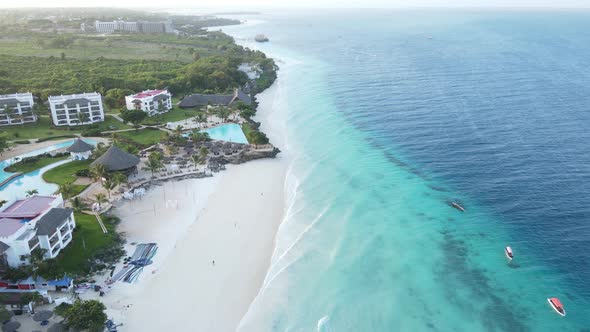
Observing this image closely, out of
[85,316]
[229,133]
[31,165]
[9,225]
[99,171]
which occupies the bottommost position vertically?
[31,165]

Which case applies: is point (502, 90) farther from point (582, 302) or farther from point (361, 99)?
point (582, 302)

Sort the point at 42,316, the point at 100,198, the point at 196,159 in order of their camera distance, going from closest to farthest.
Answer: the point at 42,316 → the point at 100,198 → the point at 196,159

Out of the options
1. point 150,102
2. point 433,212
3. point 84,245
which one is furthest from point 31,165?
point 433,212

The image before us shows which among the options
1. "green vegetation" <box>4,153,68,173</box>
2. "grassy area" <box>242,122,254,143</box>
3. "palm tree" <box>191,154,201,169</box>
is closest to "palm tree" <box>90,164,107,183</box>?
"palm tree" <box>191,154,201,169</box>

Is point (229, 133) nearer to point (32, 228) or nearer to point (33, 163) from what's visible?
point (33, 163)

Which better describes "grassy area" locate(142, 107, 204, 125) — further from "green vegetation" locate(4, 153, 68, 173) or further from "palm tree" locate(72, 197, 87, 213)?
"palm tree" locate(72, 197, 87, 213)

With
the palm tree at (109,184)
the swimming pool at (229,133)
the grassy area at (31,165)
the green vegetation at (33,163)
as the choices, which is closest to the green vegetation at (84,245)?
the palm tree at (109,184)

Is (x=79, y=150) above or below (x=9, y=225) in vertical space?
below

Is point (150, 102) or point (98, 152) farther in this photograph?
point (150, 102)
